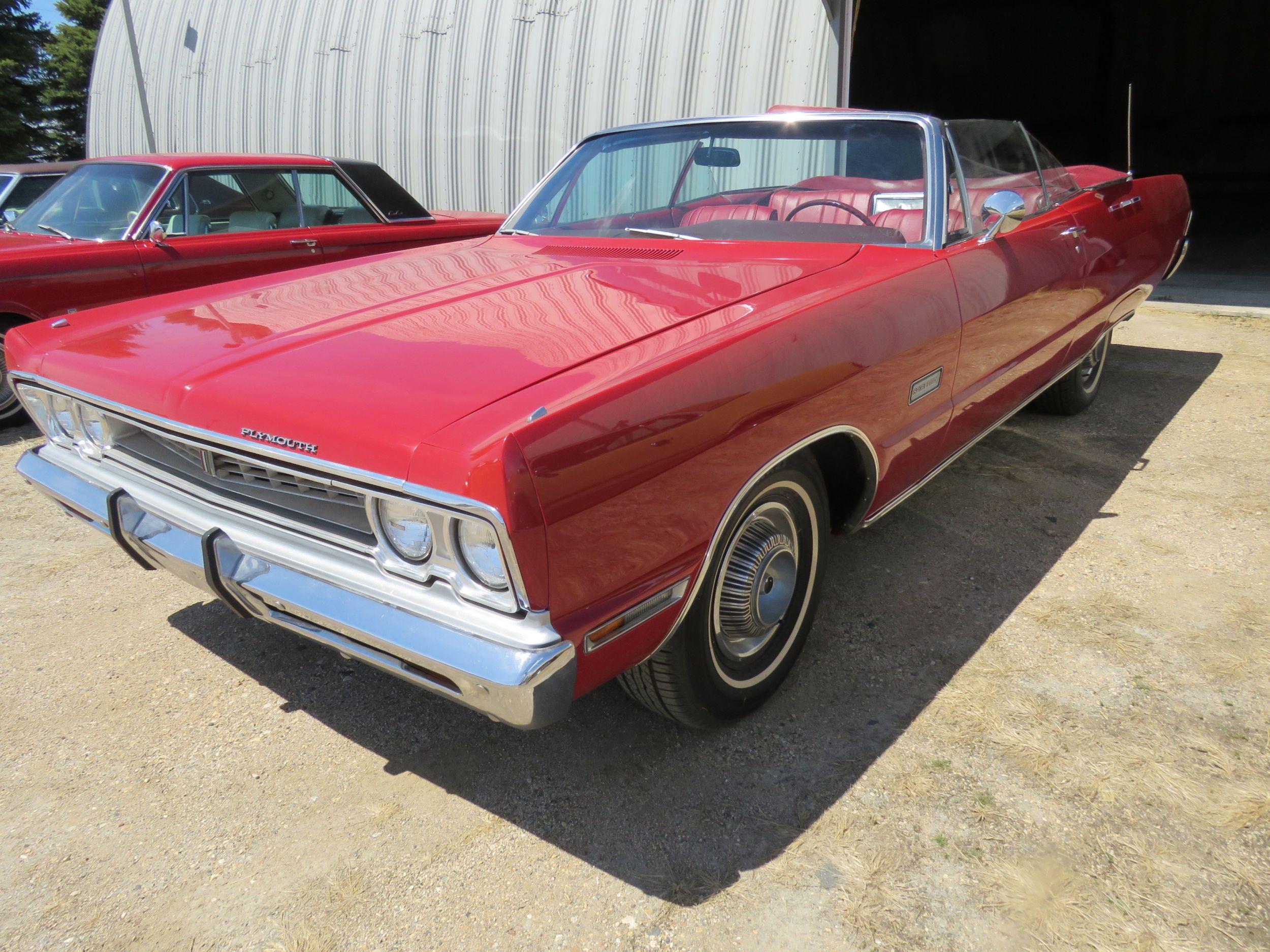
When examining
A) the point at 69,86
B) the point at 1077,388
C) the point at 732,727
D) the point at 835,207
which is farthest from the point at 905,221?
the point at 69,86

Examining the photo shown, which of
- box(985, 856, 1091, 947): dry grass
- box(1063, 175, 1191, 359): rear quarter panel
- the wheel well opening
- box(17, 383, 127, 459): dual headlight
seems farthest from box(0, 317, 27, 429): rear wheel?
box(1063, 175, 1191, 359): rear quarter panel

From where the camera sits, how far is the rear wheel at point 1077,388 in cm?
459

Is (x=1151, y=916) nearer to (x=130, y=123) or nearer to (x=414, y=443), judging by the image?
(x=414, y=443)

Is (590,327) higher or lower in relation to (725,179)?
lower

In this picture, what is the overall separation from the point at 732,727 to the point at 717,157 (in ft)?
6.94

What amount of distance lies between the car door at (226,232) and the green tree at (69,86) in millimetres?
27951

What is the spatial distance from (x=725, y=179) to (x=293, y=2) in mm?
11160

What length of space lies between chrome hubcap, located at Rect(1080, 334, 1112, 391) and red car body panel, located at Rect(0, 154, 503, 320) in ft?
13.8

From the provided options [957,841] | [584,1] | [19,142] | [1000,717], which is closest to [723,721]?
[957,841]

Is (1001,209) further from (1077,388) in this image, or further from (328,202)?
(328,202)

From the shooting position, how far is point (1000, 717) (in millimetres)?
2379

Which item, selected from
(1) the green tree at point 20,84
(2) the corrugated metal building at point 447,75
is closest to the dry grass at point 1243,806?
(2) the corrugated metal building at point 447,75

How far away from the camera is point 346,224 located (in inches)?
237

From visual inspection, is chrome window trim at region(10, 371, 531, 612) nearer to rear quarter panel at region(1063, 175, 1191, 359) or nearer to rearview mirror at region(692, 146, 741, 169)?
rearview mirror at region(692, 146, 741, 169)
